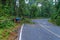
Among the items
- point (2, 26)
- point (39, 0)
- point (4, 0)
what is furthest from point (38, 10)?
point (2, 26)

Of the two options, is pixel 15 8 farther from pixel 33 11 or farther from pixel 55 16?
pixel 33 11

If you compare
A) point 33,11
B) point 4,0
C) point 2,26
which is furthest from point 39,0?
point 2,26

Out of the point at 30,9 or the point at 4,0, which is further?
the point at 30,9

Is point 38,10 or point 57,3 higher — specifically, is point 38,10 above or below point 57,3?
below

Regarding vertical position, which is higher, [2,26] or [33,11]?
[2,26]

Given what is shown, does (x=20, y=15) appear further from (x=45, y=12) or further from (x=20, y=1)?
(x=45, y=12)

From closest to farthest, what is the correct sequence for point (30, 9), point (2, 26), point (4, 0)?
point (2, 26) → point (4, 0) → point (30, 9)

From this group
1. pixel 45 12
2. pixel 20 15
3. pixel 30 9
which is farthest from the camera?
pixel 45 12

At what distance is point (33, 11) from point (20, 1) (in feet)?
109

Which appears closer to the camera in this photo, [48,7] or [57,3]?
[57,3]

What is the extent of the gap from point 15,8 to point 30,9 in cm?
3542

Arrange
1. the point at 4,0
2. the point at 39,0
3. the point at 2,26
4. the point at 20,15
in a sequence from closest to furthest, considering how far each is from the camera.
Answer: the point at 2,26, the point at 4,0, the point at 20,15, the point at 39,0

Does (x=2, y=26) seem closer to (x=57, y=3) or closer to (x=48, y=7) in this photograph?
(x=57, y=3)

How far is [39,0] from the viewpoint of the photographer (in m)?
110
